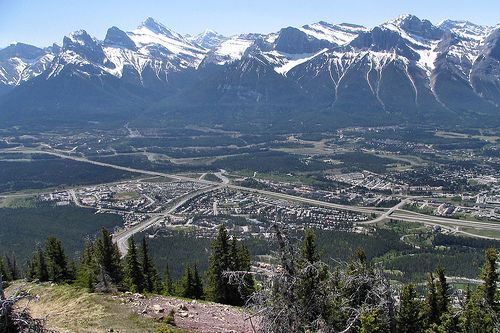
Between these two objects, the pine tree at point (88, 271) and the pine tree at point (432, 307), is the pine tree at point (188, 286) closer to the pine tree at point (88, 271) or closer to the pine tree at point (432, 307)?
the pine tree at point (88, 271)

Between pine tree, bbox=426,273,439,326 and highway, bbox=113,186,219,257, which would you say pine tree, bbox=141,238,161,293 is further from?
highway, bbox=113,186,219,257

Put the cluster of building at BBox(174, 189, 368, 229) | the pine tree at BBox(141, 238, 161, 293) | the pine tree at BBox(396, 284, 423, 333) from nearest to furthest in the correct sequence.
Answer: the pine tree at BBox(396, 284, 423, 333) → the pine tree at BBox(141, 238, 161, 293) → the cluster of building at BBox(174, 189, 368, 229)

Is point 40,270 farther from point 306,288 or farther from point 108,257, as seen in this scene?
point 306,288

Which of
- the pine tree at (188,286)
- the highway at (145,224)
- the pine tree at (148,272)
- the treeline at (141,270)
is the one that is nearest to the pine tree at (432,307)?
the treeline at (141,270)

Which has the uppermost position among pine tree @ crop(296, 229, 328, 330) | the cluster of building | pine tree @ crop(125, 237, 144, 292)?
pine tree @ crop(296, 229, 328, 330)

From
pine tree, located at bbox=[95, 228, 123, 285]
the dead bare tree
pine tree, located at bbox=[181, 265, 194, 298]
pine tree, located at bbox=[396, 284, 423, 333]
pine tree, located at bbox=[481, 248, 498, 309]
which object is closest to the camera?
the dead bare tree

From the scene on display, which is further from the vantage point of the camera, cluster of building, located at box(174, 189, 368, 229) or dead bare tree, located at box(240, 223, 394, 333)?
cluster of building, located at box(174, 189, 368, 229)

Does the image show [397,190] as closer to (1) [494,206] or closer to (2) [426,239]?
(1) [494,206]

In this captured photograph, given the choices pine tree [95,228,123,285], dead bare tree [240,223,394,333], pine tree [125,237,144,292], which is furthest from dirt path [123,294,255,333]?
pine tree [125,237,144,292]

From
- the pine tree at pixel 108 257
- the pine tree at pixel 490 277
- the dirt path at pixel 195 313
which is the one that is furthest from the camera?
the pine tree at pixel 108 257
